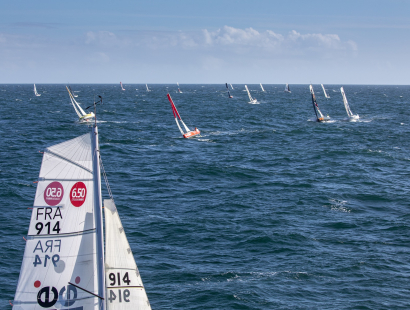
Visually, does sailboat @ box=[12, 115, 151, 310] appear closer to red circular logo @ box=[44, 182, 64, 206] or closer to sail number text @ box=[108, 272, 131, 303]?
red circular logo @ box=[44, 182, 64, 206]

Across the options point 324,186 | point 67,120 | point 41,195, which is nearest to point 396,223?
point 324,186

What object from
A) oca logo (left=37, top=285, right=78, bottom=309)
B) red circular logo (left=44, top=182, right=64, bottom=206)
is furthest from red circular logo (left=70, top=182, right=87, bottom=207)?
oca logo (left=37, top=285, right=78, bottom=309)

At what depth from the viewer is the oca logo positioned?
1344 centimetres

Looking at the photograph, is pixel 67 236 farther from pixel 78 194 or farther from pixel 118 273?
pixel 118 273

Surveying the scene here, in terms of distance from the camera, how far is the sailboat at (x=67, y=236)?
13.2 m

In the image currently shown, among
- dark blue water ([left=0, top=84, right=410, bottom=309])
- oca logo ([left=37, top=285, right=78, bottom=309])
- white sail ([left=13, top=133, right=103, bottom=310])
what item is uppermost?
white sail ([left=13, top=133, right=103, bottom=310])

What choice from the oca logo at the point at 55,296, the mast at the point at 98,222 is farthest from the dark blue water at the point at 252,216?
the oca logo at the point at 55,296

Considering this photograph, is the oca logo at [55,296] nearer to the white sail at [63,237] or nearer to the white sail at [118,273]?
the white sail at [63,237]

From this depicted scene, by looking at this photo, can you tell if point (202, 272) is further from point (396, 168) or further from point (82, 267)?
point (396, 168)

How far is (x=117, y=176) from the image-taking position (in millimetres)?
43312

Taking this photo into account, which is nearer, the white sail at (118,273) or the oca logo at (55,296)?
the oca logo at (55,296)

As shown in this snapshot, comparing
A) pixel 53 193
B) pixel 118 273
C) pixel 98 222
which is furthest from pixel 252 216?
pixel 53 193

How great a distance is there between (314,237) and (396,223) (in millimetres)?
6521

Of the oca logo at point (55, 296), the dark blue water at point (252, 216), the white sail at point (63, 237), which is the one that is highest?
the white sail at point (63, 237)
